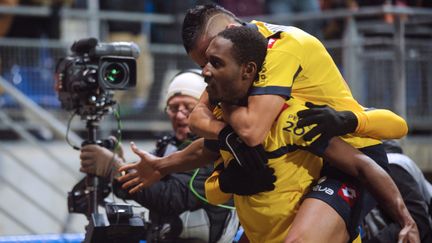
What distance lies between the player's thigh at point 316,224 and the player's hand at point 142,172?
84 centimetres

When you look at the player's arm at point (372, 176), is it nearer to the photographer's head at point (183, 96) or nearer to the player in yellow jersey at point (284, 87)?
the player in yellow jersey at point (284, 87)

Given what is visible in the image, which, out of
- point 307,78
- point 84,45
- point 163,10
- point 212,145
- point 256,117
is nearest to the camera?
point 256,117

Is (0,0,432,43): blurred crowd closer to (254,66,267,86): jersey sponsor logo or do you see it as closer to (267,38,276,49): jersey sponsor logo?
(267,38,276,49): jersey sponsor logo

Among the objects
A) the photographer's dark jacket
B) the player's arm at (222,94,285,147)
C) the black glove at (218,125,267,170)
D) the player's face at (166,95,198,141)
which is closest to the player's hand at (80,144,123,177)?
the photographer's dark jacket

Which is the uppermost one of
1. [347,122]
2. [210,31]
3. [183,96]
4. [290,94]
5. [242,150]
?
[210,31]

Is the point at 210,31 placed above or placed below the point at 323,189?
above

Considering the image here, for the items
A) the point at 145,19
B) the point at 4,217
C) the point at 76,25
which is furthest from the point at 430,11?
the point at 4,217

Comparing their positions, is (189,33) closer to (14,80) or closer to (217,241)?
(217,241)

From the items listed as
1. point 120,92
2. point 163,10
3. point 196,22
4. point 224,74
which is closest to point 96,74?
point 196,22

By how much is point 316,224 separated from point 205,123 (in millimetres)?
637

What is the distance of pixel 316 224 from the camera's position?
4.03 meters

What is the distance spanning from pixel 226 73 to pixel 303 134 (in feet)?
1.38

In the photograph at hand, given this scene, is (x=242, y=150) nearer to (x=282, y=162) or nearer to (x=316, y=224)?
(x=282, y=162)

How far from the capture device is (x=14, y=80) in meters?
8.53
